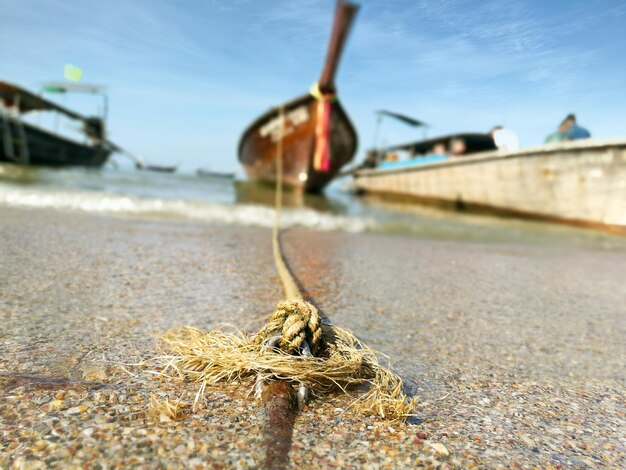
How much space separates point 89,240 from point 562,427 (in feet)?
12.4

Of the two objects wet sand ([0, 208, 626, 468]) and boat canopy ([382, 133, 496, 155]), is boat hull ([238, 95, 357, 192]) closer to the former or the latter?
boat canopy ([382, 133, 496, 155])

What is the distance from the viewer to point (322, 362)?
1.47 metres

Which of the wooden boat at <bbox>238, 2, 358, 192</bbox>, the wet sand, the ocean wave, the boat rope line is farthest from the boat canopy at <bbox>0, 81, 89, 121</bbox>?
the boat rope line

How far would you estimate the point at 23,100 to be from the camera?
20.7 m

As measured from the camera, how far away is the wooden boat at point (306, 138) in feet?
→ 41.0

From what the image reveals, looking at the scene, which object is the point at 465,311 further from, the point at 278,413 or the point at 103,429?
the point at 103,429

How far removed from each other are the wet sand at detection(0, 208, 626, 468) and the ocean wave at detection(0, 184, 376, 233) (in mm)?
3324

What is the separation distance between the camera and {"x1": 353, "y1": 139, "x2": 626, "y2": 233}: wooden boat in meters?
10.9

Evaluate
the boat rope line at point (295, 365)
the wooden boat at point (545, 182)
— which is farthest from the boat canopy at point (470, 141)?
the boat rope line at point (295, 365)

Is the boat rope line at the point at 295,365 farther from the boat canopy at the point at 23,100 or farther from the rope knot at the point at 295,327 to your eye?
the boat canopy at the point at 23,100

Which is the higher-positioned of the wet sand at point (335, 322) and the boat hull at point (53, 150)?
the boat hull at point (53, 150)

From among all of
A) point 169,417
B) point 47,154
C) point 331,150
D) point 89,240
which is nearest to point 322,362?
point 169,417

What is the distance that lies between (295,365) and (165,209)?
712cm

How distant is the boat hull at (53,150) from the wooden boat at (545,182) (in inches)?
750
